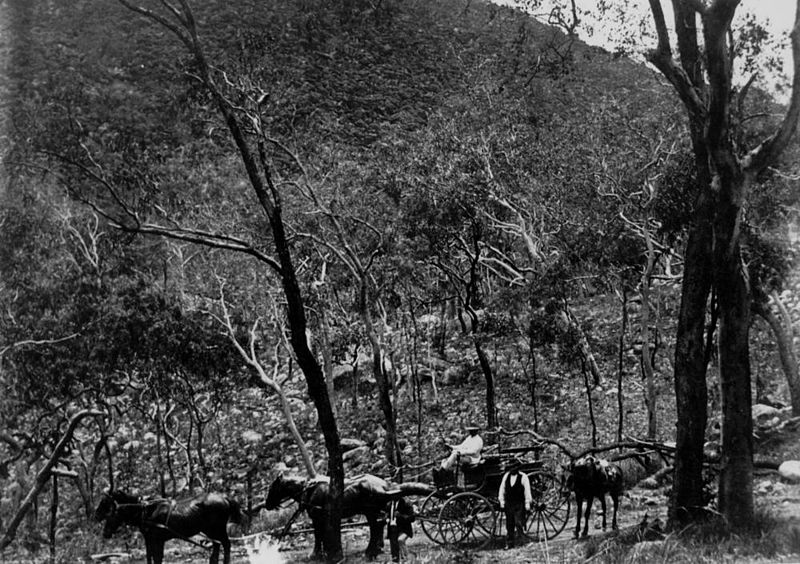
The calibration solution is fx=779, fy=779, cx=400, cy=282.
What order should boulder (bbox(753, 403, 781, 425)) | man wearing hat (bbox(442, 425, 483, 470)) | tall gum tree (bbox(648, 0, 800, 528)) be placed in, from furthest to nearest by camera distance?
1. boulder (bbox(753, 403, 781, 425))
2. man wearing hat (bbox(442, 425, 483, 470))
3. tall gum tree (bbox(648, 0, 800, 528))

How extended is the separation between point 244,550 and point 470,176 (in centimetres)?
1441

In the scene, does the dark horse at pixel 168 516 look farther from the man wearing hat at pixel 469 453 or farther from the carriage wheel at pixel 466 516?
the man wearing hat at pixel 469 453

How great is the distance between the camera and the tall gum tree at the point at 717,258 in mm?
8273

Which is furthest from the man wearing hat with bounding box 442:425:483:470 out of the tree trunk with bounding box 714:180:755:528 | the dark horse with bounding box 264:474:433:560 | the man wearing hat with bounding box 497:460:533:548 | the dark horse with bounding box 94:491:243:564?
the tree trunk with bounding box 714:180:755:528

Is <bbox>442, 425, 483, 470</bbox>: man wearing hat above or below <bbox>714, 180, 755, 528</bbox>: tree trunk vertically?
below

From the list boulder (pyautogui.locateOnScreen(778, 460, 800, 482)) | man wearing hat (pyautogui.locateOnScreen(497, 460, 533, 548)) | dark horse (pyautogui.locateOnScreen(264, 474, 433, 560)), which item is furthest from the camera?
boulder (pyautogui.locateOnScreen(778, 460, 800, 482))

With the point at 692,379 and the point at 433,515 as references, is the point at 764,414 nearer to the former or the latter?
the point at 433,515

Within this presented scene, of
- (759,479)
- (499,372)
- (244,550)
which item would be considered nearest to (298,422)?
(499,372)

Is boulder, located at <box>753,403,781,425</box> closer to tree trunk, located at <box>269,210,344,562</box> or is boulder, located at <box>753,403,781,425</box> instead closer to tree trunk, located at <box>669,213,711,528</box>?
tree trunk, located at <box>669,213,711,528</box>

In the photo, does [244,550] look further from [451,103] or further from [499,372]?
[451,103]

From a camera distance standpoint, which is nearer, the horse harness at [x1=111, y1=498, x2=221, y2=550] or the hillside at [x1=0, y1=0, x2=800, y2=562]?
the horse harness at [x1=111, y1=498, x2=221, y2=550]

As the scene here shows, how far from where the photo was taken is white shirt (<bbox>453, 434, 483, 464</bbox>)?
12102mm

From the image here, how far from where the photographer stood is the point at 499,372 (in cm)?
3219

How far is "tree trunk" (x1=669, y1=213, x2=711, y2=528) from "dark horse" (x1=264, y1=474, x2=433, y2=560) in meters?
3.71
